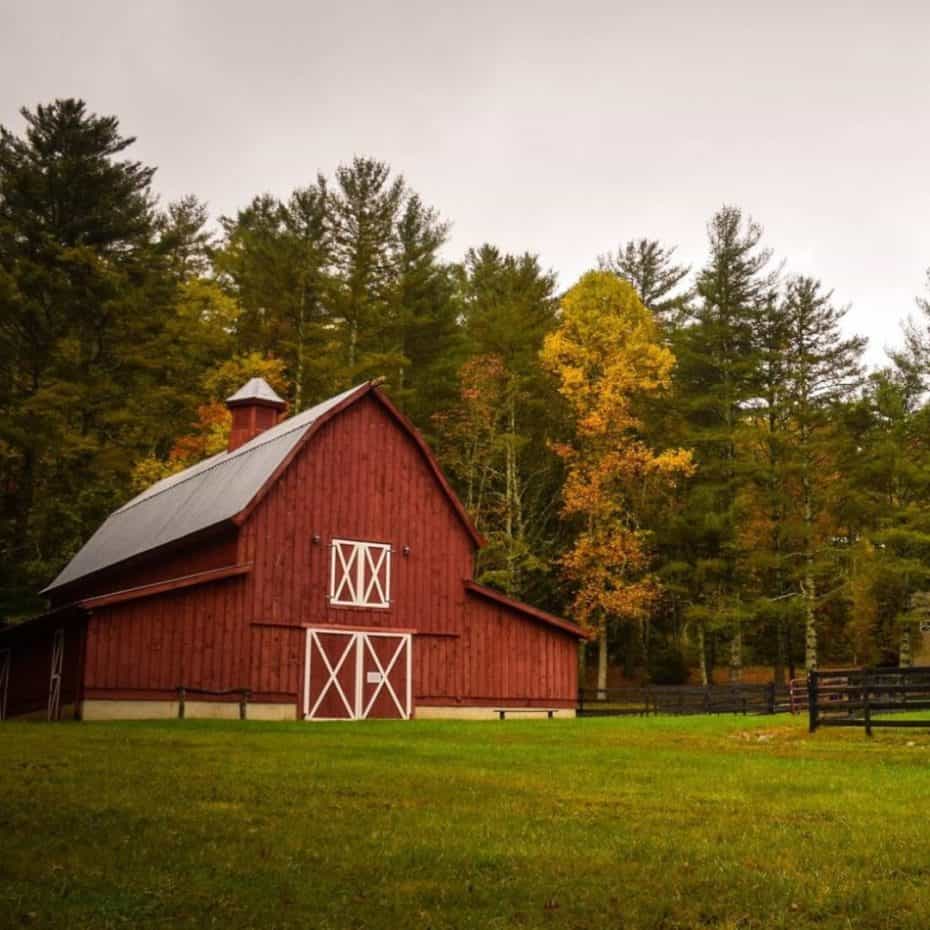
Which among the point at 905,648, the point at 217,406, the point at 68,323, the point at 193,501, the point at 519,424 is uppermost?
the point at 68,323

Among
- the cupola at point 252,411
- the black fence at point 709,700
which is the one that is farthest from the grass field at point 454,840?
the cupola at point 252,411

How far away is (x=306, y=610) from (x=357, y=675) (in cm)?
204

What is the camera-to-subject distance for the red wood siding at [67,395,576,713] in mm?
22328

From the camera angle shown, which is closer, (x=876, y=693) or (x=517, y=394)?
(x=876, y=693)

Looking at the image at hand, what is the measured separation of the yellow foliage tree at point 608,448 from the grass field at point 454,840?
22.9 metres

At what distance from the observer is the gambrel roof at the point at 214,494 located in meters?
24.5

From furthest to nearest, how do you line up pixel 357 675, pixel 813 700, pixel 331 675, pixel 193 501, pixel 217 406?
pixel 217 406 → pixel 193 501 → pixel 357 675 → pixel 331 675 → pixel 813 700

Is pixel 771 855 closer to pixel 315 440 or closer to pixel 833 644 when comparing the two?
pixel 315 440

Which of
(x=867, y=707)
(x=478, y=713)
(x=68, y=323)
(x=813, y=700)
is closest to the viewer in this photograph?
(x=867, y=707)

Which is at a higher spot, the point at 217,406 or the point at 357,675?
the point at 217,406

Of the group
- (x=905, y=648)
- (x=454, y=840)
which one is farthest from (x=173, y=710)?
(x=905, y=648)

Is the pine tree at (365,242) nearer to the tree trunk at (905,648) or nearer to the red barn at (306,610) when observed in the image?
the red barn at (306,610)

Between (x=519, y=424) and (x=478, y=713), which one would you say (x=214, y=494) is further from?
(x=519, y=424)

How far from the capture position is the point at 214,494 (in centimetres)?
2634
